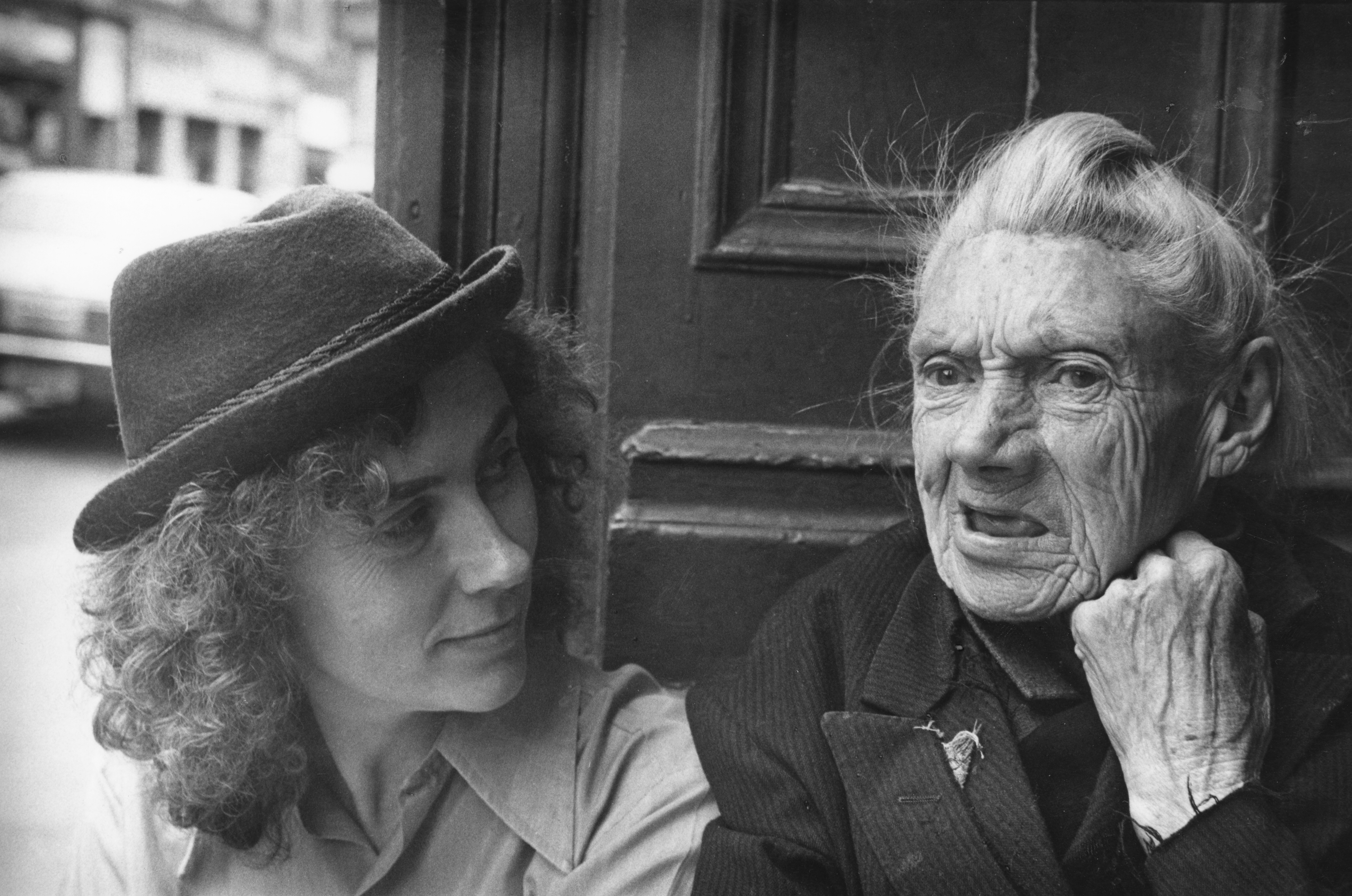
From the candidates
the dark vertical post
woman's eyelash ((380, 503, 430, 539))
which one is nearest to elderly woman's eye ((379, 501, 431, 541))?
woman's eyelash ((380, 503, 430, 539))

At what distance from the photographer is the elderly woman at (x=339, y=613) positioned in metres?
1.60

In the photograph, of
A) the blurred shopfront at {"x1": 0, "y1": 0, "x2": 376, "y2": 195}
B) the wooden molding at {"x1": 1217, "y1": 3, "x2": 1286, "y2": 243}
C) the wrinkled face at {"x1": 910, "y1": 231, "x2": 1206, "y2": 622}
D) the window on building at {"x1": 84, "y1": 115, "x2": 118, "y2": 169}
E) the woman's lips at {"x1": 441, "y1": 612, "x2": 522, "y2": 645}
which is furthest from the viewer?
the window on building at {"x1": 84, "y1": 115, "x2": 118, "y2": 169}

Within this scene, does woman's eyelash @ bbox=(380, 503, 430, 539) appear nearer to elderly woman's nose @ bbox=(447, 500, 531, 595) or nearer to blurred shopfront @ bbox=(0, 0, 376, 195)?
elderly woman's nose @ bbox=(447, 500, 531, 595)

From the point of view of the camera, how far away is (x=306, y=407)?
155cm

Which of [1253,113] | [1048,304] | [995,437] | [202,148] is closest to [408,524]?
[995,437]

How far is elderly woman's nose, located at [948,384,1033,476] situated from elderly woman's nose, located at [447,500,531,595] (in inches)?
24.2

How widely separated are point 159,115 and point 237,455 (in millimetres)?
1171

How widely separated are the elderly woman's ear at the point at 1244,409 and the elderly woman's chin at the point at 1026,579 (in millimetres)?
251

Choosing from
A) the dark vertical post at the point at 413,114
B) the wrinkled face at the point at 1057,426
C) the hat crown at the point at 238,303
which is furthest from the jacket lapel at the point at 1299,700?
the dark vertical post at the point at 413,114

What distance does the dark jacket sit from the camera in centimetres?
148

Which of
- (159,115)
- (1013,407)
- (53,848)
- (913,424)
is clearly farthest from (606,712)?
(159,115)

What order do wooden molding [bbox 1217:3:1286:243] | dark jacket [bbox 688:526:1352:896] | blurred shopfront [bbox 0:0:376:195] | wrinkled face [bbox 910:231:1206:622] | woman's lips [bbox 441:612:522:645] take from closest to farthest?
1. dark jacket [bbox 688:526:1352:896]
2. wrinkled face [bbox 910:231:1206:622]
3. woman's lips [bbox 441:612:522:645]
4. wooden molding [bbox 1217:3:1286:243]
5. blurred shopfront [bbox 0:0:376:195]

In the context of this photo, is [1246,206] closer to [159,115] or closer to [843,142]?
[843,142]

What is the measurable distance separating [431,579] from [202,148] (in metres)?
1.20
